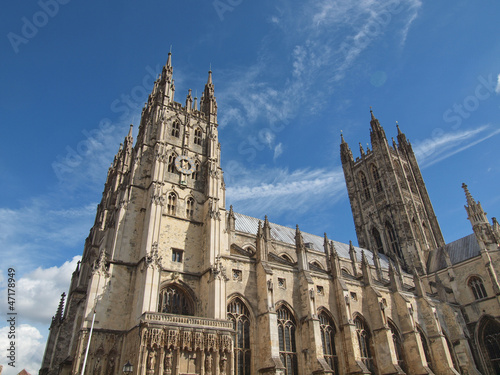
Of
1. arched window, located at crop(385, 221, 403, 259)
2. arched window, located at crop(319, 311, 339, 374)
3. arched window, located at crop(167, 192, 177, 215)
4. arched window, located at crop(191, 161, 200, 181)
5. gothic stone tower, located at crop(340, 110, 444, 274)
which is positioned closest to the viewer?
arched window, located at crop(319, 311, 339, 374)

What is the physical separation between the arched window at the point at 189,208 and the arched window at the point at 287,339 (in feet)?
34.6

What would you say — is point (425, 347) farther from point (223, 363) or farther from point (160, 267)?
point (160, 267)

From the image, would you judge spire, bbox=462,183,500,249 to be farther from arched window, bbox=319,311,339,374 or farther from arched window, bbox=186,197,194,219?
arched window, bbox=186,197,194,219

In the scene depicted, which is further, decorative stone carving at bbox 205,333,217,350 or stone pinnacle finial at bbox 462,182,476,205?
stone pinnacle finial at bbox 462,182,476,205

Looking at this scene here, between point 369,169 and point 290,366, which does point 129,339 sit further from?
point 369,169

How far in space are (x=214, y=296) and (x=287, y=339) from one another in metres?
7.46

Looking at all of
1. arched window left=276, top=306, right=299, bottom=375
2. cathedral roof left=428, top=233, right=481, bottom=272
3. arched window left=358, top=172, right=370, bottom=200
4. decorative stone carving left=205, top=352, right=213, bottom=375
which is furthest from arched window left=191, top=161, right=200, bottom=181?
arched window left=358, top=172, right=370, bottom=200

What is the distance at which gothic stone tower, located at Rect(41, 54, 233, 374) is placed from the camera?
21.7 m

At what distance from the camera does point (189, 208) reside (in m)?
30.6

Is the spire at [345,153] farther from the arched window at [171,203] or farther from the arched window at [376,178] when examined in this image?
the arched window at [171,203]

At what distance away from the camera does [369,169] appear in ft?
211

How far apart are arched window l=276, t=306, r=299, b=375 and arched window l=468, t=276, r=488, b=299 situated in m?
27.8

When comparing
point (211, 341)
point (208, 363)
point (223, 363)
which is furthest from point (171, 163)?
point (223, 363)

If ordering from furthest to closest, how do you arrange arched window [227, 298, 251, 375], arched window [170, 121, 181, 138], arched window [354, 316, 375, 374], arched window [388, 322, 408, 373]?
1. arched window [170, 121, 181, 138]
2. arched window [388, 322, 408, 373]
3. arched window [354, 316, 375, 374]
4. arched window [227, 298, 251, 375]
